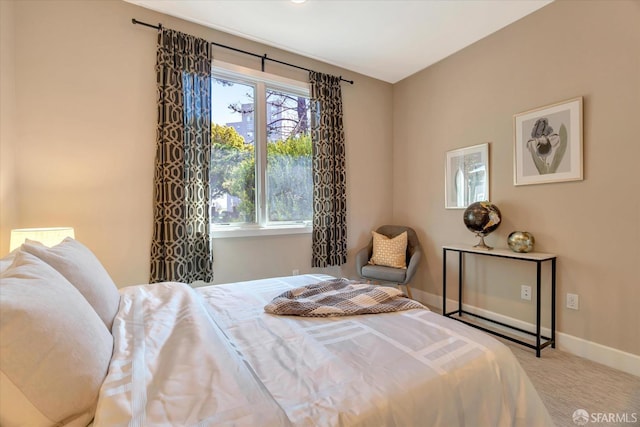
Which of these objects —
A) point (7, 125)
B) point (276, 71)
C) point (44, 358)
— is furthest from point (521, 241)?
point (7, 125)

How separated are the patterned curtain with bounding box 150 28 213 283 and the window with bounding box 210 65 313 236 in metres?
0.22

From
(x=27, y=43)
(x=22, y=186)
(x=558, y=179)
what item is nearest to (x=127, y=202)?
(x=22, y=186)

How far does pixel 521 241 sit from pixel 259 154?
8.60 feet

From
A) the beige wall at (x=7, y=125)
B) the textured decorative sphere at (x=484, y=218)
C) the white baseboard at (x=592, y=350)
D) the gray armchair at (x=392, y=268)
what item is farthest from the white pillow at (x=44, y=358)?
the white baseboard at (x=592, y=350)

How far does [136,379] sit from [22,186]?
2151mm

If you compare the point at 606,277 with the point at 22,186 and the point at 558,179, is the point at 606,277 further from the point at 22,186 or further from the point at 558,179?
the point at 22,186

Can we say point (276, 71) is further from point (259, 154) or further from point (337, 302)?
point (337, 302)

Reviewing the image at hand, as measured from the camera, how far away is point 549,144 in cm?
245

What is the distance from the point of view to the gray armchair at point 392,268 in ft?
10.2

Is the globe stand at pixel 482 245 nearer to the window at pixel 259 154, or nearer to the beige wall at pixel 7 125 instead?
the window at pixel 259 154

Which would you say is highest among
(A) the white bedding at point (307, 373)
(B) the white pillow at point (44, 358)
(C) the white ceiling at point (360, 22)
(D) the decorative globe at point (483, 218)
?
(C) the white ceiling at point (360, 22)

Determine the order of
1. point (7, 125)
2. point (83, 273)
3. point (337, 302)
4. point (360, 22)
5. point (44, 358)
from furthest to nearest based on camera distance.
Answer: point (360, 22), point (7, 125), point (337, 302), point (83, 273), point (44, 358)

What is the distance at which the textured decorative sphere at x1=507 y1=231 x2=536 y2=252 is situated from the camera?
2502 mm

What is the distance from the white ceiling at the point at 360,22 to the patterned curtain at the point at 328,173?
43 cm
